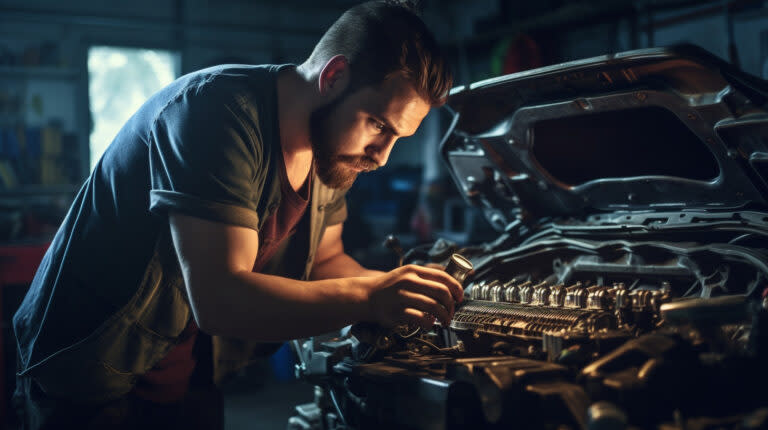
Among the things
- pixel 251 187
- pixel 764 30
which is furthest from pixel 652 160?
pixel 764 30

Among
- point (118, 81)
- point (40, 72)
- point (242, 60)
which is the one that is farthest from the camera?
point (242, 60)

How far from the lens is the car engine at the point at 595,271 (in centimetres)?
109

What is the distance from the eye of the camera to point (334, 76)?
1404 mm

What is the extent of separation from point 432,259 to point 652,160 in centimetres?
76

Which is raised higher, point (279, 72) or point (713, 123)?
point (279, 72)

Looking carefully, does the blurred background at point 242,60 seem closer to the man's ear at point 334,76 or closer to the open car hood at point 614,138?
the open car hood at point 614,138

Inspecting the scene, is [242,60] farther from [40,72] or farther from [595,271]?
[595,271]

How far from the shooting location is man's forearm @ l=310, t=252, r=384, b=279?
6.19ft

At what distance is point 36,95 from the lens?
5527 millimetres

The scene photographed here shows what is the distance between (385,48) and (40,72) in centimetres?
515

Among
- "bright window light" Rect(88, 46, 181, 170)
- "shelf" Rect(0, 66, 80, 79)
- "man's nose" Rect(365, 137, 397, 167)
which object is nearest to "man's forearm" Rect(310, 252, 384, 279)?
"man's nose" Rect(365, 137, 397, 167)

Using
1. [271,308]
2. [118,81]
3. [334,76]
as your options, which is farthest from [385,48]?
[118,81]

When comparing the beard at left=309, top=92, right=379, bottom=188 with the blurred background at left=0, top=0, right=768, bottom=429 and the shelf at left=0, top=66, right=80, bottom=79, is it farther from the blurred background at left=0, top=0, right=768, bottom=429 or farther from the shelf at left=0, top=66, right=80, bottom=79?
the shelf at left=0, top=66, right=80, bottom=79

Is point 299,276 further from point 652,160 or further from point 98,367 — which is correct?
point 652,160
